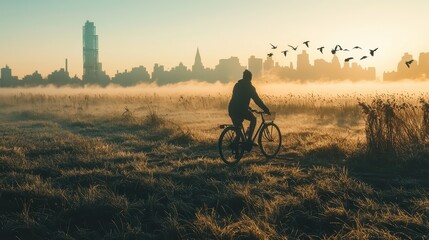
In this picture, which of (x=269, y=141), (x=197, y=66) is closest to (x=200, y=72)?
(x=197, y=66)

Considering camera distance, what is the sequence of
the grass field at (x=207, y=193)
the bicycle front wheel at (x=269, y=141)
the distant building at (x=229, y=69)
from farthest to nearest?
the distant building at (x=229, y=69)
the bicycle front wheel at (x=269, y=141)
the grass field at (x=207, y=193)

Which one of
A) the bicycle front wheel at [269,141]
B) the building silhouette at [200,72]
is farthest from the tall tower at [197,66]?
the bicycle front wheel at [269,141]

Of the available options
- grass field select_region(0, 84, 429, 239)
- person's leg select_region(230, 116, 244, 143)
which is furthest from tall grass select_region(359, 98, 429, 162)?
person's leg select_region(230, 116, 244, 143)

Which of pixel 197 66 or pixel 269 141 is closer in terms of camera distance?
pixel 269 141

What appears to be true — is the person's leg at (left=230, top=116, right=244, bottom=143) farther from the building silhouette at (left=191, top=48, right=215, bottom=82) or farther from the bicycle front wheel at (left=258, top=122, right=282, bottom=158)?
the building silhouette at (left=191, top=48, right=215, bottom=82)

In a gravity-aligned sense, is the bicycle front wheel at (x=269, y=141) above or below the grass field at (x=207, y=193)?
above

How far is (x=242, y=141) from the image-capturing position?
10664mm

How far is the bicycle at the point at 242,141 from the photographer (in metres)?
10.3

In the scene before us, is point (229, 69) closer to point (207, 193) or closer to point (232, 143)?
Result: point (232, 143)

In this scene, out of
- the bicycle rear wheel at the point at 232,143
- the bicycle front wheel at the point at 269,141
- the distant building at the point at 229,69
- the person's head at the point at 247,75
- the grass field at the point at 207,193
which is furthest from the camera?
the distant building at the point at 229,69

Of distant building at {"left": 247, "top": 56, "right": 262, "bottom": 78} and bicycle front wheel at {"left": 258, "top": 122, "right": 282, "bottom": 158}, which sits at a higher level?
distant building at {"left": 247, "top": 56, "right": 262, "bottom": 78}

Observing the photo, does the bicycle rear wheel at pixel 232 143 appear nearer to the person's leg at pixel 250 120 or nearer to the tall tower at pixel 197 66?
the person's leg at pixel 250 120

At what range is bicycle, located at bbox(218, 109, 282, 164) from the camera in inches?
407

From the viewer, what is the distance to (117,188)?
7.57 m
